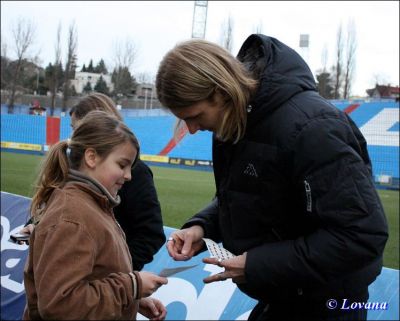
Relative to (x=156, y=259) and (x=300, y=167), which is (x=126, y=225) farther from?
(x=156, y=259)

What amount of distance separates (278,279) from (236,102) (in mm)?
608

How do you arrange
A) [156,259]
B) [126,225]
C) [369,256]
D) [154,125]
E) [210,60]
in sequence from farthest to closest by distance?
1. [154,125]
2. [156,259]
3. [126,225]
4. [210,60]
5. [369,256]

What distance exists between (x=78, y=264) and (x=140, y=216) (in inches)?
37.7

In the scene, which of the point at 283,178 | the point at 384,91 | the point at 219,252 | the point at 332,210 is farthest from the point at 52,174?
the point at 384,91

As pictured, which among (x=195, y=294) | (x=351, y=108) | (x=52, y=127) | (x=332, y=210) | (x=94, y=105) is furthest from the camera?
(x=52, y=127)

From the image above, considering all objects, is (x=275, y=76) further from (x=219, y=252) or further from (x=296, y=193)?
(x=219, y=252)

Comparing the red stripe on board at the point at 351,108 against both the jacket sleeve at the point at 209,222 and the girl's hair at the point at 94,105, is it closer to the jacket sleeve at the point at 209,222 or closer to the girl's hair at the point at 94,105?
the girl's hair at the point at 94,105

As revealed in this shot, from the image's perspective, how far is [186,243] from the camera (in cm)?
202

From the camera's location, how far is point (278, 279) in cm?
156

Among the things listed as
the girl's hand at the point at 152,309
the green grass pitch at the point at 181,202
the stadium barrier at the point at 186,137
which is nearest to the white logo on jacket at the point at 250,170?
the girl's hand at the point at 152,309

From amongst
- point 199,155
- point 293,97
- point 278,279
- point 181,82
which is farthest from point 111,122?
point 199,155

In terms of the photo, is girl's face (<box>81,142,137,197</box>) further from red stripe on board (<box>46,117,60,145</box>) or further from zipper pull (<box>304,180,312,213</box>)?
red stripe on board (<box>46,117,60,145</box>)

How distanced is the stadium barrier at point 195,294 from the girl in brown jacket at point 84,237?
145 cm

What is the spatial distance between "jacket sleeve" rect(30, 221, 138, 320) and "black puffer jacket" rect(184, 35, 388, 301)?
0.51 meters
